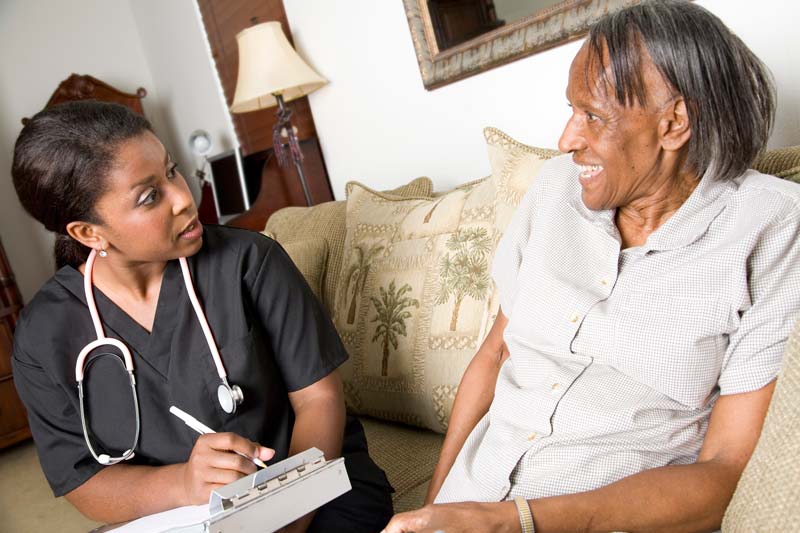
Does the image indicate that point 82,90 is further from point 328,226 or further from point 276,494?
point 276,494

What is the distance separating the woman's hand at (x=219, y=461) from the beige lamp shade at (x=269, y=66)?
67.1 inches

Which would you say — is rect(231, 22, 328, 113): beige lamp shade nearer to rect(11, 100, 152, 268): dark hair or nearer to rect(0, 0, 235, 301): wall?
rect(0, 0, 235, 301): wall

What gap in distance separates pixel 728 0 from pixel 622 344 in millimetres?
829

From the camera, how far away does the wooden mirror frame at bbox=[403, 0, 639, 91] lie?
1.48 meters

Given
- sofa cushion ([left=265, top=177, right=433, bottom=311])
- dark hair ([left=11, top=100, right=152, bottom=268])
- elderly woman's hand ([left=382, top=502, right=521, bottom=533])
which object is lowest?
elderly woman's hand ([left=382, top=502, right=521, bottom=533])

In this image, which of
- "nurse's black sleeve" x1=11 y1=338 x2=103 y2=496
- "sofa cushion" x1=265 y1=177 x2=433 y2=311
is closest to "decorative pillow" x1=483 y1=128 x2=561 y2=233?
"sofa cushion" x1=265 y1=177 x2=433 y2=311

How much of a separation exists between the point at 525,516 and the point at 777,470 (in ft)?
0.94

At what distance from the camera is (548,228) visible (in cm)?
101

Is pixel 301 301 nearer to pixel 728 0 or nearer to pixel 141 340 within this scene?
pixel 141 340

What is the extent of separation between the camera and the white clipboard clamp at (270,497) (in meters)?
0.74

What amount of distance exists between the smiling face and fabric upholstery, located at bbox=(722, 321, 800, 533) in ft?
1.00

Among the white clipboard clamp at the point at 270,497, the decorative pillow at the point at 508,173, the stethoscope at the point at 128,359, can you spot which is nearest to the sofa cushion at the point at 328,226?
the decorative pillow at the point at 508,173

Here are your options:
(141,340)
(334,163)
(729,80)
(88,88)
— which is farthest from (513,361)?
(88,88)

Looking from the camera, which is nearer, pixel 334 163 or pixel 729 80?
pixel 729 80
